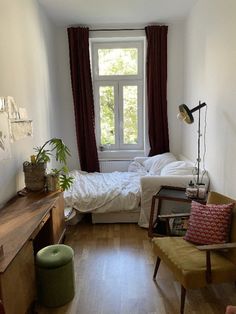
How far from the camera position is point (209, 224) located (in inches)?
92.1

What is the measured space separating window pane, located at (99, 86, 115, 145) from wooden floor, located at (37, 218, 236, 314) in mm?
2262

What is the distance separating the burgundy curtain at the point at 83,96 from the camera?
4738mm

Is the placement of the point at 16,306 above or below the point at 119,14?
below

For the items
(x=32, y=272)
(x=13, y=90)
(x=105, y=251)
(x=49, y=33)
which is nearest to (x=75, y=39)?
(x=49, y=33)

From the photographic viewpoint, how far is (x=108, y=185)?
4031mm

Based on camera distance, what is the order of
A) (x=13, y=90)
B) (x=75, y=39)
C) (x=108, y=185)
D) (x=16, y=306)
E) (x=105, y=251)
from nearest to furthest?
1. (x=16, y=306)
2. (x=13, y=90)
3. (x=105, y=251)
4. (x=108, y=185)
5. (x=75, y=39)

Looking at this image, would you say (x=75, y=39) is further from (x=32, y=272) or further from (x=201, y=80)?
(x=32, y=272)

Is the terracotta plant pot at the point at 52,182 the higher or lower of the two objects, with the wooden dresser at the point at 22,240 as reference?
higher

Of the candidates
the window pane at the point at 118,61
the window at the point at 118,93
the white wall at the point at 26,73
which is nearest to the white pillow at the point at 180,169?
the window at the point at 118,93

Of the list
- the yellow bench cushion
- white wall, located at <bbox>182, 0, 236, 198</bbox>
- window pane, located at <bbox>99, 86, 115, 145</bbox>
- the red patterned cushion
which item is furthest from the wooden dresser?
window pane, located at <bbox>99, 86, 115, 145</bbox>

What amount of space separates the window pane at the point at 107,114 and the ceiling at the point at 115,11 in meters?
1.12

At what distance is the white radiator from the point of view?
520 cm

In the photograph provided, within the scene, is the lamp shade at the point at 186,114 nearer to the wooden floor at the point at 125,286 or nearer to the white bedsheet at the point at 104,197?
the white bedsheet at the point at 104,197

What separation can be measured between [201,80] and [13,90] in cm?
237
